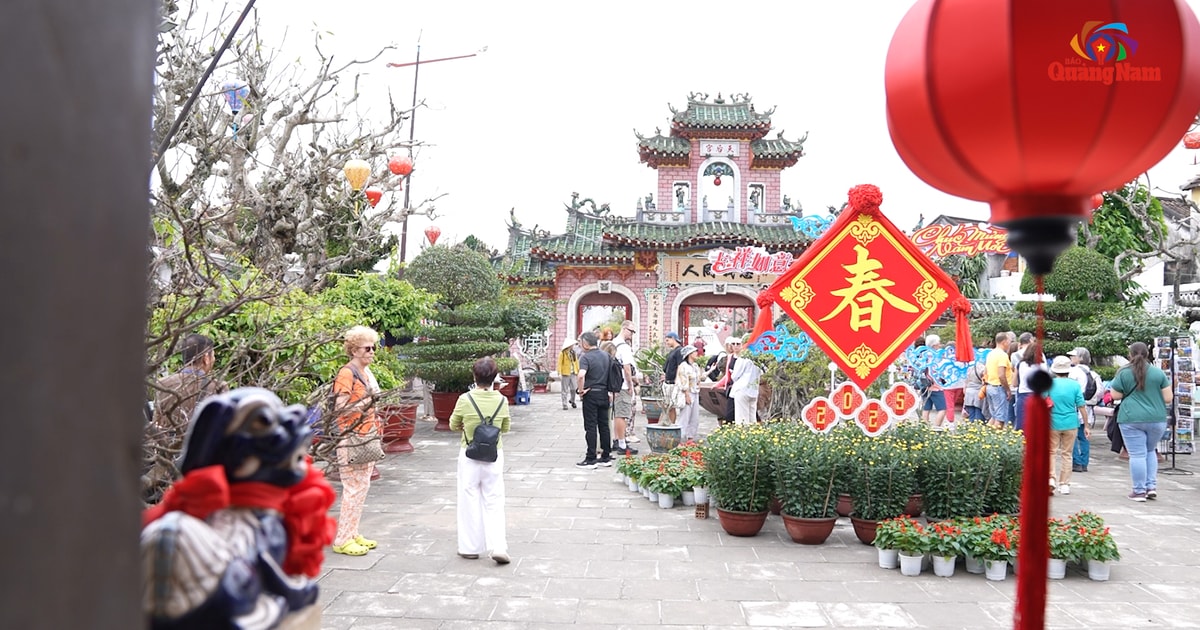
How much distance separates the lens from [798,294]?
572 cm

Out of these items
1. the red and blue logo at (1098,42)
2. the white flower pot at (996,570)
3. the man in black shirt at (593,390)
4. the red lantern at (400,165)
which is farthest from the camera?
the red lantern at (400,165)

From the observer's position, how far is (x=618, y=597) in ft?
14.5

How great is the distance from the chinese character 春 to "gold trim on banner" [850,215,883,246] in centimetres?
6

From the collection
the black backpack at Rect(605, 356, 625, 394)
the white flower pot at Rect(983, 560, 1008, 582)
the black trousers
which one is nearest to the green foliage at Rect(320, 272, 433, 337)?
the black trousers

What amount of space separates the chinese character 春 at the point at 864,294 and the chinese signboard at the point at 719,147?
632 inches

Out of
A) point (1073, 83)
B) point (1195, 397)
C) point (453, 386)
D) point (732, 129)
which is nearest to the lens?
point (1073, 83)

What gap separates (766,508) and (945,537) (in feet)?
4.22

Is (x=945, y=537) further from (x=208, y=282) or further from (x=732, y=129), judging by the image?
(x=732, y=129)

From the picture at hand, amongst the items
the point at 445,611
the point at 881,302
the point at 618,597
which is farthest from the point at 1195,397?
the point at 445,611

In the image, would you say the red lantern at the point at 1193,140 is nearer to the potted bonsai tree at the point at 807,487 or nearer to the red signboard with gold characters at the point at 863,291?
the red signboard with gold characters at the point at 863,291

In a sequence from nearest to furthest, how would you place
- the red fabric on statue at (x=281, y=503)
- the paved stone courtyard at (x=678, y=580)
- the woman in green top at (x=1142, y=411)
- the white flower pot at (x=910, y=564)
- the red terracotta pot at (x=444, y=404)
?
the red fabric on statue at (x=281, y=503) < the paved stone courtyard at (x=678, y=580) < the white flower pot at (x=910, y=564) < the woman in green top at (x=1142, y=411) < the red terracotta pot at (x=444, y=404)

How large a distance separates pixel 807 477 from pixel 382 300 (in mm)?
5855

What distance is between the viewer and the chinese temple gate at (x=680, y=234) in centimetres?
1984

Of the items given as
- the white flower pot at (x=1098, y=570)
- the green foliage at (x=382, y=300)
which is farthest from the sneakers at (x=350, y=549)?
the white flower pot at (x=1098, y=570)
